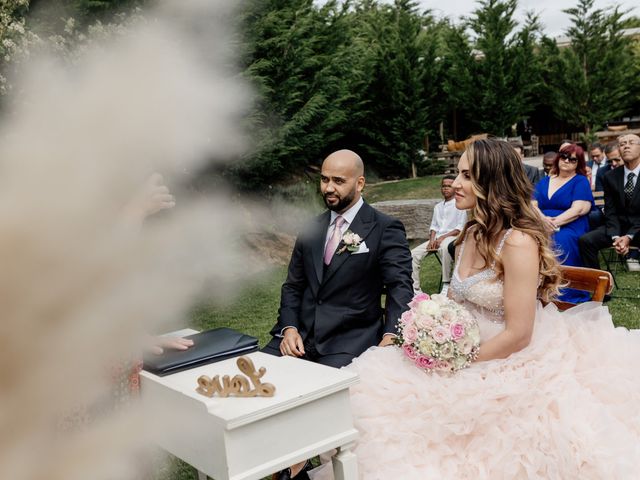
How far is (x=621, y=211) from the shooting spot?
6910 millimetres

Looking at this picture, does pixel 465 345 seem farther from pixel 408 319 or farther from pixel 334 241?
pixel 334 241

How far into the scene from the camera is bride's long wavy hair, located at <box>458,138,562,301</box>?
2838 millimetres

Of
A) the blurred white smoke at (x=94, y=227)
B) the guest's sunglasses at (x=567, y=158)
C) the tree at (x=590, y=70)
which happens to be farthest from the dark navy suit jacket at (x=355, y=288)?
the tree at (x=590, y=70)

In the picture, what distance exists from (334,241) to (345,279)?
26cm

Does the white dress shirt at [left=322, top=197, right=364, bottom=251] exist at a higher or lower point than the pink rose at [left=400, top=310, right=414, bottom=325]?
higher

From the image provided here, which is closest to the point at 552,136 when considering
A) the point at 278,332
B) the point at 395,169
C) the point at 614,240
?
the point at 395,169

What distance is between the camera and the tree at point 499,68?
777 inches

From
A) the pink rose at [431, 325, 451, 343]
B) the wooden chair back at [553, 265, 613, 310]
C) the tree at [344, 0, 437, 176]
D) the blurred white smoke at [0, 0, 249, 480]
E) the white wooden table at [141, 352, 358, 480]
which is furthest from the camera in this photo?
the tree at [344, 0, 437, 176]

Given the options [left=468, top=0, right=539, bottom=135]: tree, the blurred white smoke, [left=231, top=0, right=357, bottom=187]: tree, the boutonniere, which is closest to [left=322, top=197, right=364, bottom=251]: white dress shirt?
the boutonniere

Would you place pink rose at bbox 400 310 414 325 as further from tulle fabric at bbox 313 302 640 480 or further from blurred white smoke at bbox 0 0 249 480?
blurred white smoke at bbox 0 0 249 480

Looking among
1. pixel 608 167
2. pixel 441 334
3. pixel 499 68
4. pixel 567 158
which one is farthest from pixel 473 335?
pixel 499 68

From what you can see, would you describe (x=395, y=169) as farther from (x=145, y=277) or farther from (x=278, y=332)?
(x=145, y=277)

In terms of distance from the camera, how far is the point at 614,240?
21.9ft

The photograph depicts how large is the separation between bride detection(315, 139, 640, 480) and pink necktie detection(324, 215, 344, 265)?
0.78m
